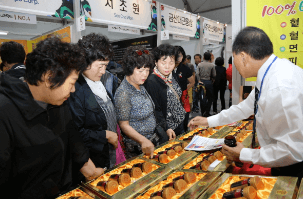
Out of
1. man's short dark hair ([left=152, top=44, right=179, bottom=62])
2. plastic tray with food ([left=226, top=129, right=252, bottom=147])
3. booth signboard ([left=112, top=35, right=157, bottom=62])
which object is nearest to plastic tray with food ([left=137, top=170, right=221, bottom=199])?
plastic tray with food ([left=226, top=129, right=252, bottom=147])

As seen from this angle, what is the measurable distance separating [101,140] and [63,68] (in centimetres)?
68

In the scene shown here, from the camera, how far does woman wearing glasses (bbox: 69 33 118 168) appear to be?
1.50 meters

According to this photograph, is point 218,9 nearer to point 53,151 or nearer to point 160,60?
point 160,60

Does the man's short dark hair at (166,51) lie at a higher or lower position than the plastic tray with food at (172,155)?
higher

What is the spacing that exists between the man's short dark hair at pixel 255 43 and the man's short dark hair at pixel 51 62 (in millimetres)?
1029

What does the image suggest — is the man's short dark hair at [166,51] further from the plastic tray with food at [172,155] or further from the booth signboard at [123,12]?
the booth signboard at [123,12]

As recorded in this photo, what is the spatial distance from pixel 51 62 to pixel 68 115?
0.37 meters

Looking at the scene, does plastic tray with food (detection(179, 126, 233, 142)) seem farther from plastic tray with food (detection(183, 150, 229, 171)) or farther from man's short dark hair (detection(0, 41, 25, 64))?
man's short dark hair (detection(0, 41, 25, 64))

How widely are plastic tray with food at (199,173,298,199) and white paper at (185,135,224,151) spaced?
415 millimetres

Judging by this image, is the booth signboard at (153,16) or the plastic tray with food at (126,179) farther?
the booth signboard at (153,16)

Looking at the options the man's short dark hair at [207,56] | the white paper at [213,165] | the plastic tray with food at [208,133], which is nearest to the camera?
the white paper at [213,165]

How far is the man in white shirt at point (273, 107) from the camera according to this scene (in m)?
1.16

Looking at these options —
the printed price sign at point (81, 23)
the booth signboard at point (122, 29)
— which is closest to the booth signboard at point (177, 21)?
the booth signboard at point (122, 29)

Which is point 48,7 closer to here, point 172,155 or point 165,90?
point 165,90
